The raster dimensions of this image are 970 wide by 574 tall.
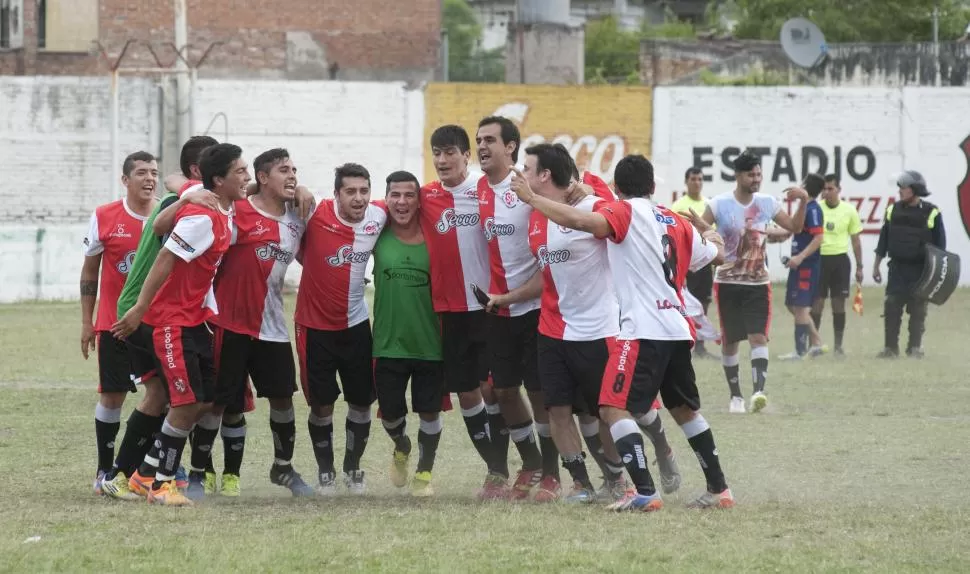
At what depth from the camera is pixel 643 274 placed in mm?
8242

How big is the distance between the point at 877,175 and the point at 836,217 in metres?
10.7

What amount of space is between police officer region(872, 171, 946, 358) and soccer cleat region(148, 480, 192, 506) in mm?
11834

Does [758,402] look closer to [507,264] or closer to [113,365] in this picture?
[507,264]

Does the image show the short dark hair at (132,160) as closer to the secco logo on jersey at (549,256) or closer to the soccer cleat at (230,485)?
the soccer cleat at (230,485)

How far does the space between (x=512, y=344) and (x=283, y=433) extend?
1.55 m

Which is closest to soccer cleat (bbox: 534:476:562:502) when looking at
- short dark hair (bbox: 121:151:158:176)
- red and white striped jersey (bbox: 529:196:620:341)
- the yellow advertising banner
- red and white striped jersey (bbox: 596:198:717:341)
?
red and white striped jersey (bbox: 529:196:620:341)

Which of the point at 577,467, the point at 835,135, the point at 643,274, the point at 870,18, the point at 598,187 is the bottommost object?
the point at 577,467

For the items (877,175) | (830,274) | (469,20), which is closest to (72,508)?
(830,274)

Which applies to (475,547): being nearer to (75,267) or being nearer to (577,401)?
(577,401)

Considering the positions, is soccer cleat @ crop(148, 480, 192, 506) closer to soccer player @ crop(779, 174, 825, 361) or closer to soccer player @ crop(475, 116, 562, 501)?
soccer player @ crop(475, 116, 562, 501)

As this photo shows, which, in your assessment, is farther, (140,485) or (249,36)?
(249,36)

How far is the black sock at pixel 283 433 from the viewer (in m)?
9.29

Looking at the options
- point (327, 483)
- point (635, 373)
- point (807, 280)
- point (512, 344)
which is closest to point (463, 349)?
point (512, 344)

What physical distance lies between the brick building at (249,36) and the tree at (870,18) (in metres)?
19.6
